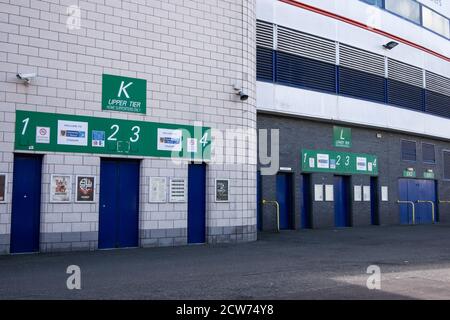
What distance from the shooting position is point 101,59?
12.9 meters

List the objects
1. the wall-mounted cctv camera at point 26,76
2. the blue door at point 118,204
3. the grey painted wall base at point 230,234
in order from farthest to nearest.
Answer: the grey painted wall base at point 230,234 → the blue door at point 118,204 → the wall-mounted cctv camera at point 26,76

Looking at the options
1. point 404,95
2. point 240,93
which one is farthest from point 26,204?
point 404,95

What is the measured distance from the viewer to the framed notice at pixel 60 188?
12109 millimetres

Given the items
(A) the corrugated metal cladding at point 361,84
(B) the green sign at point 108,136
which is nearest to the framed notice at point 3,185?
(B) the green sign at point 108,136

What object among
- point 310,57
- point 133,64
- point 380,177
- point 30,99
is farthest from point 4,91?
point 380,177

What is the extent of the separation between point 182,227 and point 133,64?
4.56 meters

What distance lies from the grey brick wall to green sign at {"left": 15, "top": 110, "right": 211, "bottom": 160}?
5.44 metres

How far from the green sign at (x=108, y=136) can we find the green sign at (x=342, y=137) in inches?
353

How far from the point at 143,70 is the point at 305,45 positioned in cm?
887

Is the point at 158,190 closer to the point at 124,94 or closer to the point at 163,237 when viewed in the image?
the point at 163,237

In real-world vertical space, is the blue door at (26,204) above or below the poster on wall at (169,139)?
below

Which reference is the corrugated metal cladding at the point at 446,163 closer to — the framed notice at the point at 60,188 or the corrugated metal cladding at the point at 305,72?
the corrugated metal cladding at the point at 305,72

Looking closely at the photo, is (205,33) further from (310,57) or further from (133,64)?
(310,57)

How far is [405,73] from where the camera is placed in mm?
24828
